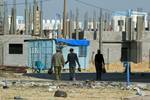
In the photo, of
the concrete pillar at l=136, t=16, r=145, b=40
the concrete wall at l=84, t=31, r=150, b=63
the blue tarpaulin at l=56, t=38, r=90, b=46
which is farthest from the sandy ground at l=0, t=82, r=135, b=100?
the concrete pillar at l=136, t=16, r=145, b=40

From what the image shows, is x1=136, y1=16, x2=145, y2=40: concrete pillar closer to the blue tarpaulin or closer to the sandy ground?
the blue tarpaulin

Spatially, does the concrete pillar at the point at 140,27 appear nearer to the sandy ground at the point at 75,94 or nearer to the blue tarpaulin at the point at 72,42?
the blue tarpaulin at the point at 72,42

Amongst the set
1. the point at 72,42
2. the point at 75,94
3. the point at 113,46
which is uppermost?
the point at 72,42

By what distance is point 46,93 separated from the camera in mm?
19812

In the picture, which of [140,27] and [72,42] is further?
[140,27]

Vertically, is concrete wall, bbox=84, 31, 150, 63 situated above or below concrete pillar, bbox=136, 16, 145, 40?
below

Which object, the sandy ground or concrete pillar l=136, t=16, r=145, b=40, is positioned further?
concrete pillar l=136, t=16, r=145, b=40

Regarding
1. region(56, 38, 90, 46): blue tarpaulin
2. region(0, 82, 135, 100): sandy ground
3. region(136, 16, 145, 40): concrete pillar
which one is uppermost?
region(136, 16, 145, 40): concrete pillar

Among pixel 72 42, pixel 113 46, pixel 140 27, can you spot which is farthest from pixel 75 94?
pixel 140 27

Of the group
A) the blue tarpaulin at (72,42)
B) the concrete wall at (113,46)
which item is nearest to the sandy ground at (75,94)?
the blue tarpaulin at (72,42)

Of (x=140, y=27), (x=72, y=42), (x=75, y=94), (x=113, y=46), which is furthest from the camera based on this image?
(x=140, y=27)

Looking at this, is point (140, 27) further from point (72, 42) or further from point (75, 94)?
point (75, 94)

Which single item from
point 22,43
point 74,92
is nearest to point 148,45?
point 22,43

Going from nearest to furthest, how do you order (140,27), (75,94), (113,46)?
(75,94)
(113,46)
(140,27)
